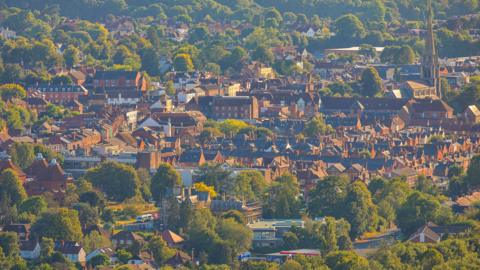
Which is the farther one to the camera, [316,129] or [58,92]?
[58,92]

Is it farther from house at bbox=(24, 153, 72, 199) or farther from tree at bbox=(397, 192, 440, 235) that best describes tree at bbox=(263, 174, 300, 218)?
house at bbox=(24, 153, 72, 199)

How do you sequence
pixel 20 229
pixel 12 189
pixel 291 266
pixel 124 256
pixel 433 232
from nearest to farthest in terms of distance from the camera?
pixel 291 266
pixel 124 256
pixel 433 232
pixel 20 229
pixel 12 189

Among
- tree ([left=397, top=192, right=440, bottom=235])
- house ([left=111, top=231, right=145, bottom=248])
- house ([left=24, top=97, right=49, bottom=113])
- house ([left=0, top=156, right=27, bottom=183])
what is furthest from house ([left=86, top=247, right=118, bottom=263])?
house ([left=24, top=97, right=49, bottom=113])

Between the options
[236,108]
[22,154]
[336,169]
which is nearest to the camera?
[336,169]

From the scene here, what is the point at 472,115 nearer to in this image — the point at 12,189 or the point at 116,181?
the point at 116,181

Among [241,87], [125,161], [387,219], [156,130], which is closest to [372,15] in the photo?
[241,87]

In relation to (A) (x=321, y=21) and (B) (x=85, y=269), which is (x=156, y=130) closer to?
(B) (x=85, y=269)

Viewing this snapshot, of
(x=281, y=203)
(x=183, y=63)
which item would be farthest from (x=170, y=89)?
(x=281, y=203)

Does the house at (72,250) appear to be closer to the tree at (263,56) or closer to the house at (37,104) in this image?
the house at (37,104)

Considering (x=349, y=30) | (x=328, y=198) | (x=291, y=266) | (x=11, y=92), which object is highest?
(x=349, y=30)
